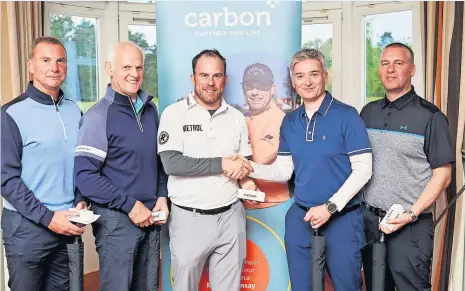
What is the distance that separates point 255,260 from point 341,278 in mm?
640

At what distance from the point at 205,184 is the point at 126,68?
0.69m

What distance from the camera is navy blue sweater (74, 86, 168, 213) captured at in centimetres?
239

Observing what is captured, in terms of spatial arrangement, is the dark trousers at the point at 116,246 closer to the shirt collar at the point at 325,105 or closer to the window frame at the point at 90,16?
the shirt collar at the point at 325,105

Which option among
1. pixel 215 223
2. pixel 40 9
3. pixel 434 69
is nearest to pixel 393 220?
pixel 215 223

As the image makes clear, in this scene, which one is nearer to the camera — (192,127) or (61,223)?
(61,223)

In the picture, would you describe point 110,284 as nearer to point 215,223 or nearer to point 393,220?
point 215,223

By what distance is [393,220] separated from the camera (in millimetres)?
2439

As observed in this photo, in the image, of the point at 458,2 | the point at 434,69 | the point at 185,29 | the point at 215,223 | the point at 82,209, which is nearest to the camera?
the point at 82,209

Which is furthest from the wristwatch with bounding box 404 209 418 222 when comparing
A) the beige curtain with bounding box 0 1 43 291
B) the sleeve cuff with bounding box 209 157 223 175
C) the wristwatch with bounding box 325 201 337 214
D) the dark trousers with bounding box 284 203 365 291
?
the beige curtain with bounding box 0 1 43 291

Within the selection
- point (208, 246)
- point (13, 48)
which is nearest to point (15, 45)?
point (13, 48)

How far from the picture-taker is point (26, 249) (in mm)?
2332

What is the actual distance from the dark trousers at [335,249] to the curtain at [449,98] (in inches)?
44.9

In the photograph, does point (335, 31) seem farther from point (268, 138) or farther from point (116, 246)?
point (116, 246)

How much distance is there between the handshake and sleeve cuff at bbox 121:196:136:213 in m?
0.46
